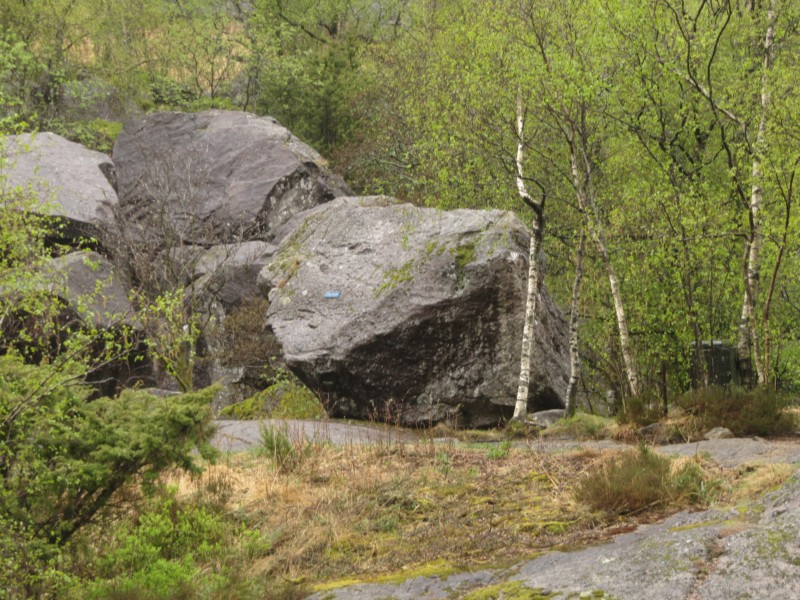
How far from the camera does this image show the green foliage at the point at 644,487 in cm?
680

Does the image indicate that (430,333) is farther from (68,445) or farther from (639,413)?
(68,445)

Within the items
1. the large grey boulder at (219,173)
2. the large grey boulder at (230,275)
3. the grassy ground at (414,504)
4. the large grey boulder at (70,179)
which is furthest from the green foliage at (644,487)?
the large grey boulder at (219,173)

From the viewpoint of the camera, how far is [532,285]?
15203 millimetres

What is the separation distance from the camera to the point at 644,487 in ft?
22.7

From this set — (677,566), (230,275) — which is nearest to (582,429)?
(677,566)

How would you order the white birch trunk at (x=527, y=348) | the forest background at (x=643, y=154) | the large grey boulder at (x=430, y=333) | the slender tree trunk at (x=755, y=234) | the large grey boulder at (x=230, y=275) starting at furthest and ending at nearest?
the large grey boulder at (x=230, y=275) < the large grey boulder at (x=430, y=333) < the white birch trunk at (x=527, y=348) < the forest background at (x=643, y=154) < the slender tree trunk at (x=755, y=234)

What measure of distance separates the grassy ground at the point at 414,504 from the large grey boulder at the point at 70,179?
13962 millimetres

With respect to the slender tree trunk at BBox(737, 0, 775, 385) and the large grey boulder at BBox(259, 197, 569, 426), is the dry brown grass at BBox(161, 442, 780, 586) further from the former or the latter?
the slender tree trunk at BBox(737, 0, 775, 385)

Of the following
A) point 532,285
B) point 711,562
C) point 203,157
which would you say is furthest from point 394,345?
point 203,157

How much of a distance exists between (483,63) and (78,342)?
13.0m

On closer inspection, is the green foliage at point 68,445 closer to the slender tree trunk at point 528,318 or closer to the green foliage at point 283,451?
the green foliage at point 283,451

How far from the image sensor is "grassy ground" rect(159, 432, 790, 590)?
6613mm

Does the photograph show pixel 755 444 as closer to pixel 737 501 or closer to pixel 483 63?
pixel 737 501

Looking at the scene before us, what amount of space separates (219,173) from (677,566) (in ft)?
79.8
